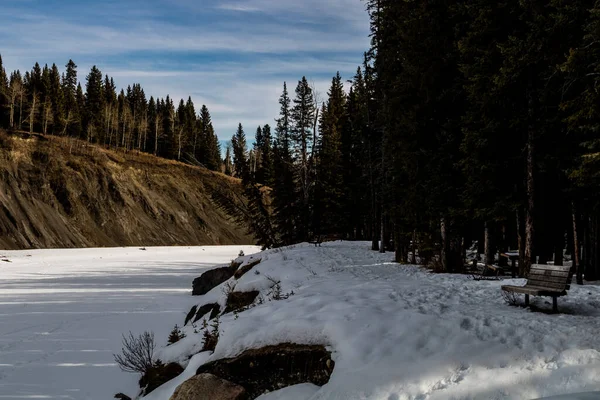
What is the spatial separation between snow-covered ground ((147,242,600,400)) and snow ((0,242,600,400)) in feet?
0.06

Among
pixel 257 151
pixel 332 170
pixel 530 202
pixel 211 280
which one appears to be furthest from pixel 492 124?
pixel 257 151

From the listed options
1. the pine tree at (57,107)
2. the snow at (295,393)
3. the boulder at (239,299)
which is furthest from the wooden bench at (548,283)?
the pine tree at (57,107)

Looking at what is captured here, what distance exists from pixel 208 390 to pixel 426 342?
9.99ft

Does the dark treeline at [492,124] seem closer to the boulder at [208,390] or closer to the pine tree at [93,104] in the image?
the boulder at [208,390]

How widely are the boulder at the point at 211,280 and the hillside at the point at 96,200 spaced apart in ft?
103

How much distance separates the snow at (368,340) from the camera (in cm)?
506

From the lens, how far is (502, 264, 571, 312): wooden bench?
25.7 ft

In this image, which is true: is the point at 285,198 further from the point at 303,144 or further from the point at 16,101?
the point at 16,101

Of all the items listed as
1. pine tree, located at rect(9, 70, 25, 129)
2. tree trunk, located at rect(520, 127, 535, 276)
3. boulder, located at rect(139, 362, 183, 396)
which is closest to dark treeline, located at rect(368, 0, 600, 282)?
tree trunk, located at rect(520, 127, 535, 276)

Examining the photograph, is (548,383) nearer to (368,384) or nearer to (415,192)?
(368,384)

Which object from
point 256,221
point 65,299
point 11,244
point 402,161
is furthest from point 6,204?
point 402,161

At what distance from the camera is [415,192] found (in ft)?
55.2

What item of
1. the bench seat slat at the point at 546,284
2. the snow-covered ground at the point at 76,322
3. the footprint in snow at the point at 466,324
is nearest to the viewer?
the footprint in snow at the point at 466,324

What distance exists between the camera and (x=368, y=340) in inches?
236
